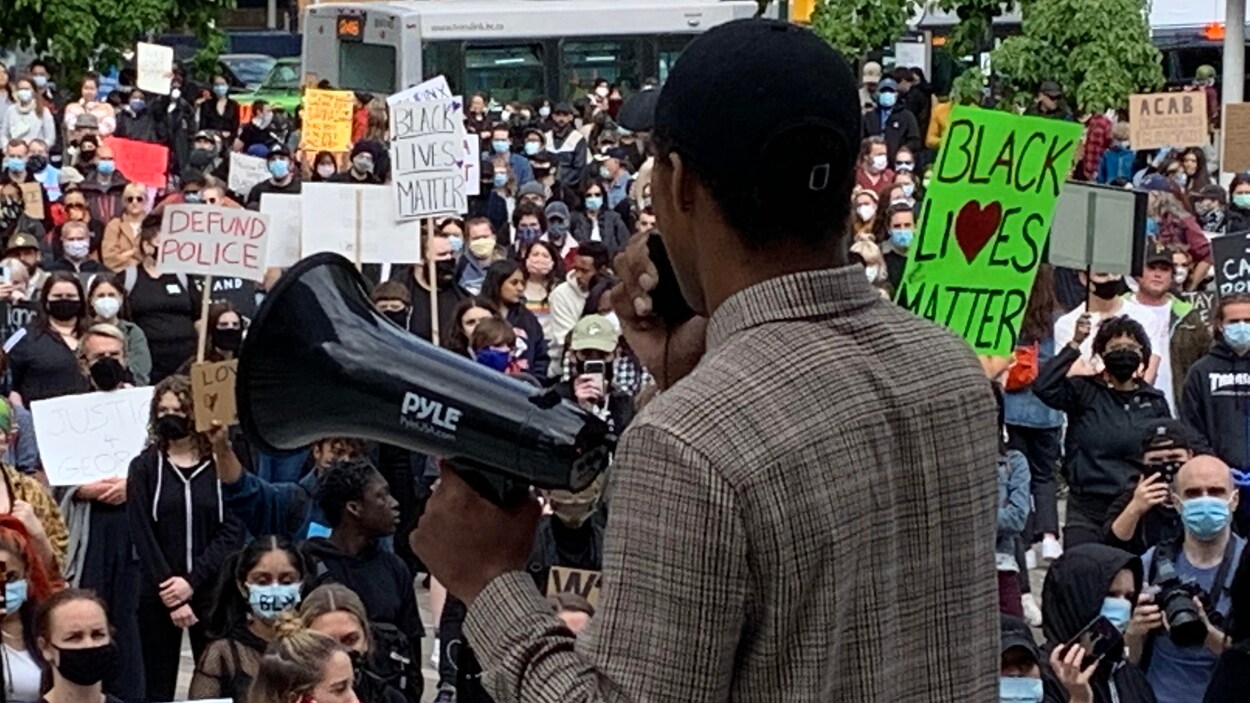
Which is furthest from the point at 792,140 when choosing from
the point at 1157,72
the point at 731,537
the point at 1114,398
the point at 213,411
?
the point at 1157,72

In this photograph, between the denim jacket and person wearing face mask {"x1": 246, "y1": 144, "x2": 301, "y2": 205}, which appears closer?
the denim jacket

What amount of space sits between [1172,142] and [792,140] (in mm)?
17921

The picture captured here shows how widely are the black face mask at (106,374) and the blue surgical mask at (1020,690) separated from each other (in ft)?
17.0

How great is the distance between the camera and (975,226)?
7.68 m

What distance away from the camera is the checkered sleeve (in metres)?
2.11

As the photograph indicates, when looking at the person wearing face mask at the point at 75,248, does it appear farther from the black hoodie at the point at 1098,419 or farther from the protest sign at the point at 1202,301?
the black hoodie at the point at 1098,419

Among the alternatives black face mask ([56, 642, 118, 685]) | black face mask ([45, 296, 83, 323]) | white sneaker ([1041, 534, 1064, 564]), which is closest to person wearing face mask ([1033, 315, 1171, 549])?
white sneaker ([1041, 534, 1064, 564])

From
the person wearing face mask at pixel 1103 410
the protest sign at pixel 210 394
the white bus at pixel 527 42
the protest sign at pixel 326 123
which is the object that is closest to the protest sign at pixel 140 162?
the protest sign at pixel 326 123

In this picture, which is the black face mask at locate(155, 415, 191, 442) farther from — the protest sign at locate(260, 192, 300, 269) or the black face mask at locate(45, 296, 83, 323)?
the protest sign at locate(260, 192, 300, 269)

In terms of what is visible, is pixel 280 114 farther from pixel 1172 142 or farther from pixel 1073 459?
pixel 1073 459

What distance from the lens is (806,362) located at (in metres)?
2.22

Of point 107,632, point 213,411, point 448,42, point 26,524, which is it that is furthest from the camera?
point 448,42

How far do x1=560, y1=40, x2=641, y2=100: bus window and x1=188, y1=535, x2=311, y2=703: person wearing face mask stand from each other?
26350 mm

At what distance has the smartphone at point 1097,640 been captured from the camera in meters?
6.98
